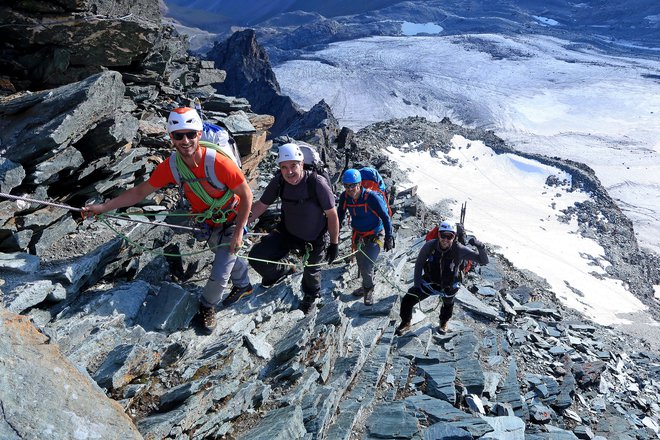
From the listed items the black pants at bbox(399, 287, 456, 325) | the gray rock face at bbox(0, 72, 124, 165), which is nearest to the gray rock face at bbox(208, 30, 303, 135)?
the gray rock face at bbox(0, 72, 124, 165)

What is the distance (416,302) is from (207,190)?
166 inches

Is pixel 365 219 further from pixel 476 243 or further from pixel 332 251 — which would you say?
pixel 476 243

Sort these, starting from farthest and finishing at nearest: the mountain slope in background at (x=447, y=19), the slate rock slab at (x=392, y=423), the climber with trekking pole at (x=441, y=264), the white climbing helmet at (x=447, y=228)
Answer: the mountain slope in background at (x=447, y=19) < the climber with trekking pole at (x=441, y=264) < the white climbing helmet at (x=447, y=228) < the slate rock slab at (x=392, y=423)

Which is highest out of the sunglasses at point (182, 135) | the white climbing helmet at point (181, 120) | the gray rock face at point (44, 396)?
the white climbing helmet at point (181, 120)

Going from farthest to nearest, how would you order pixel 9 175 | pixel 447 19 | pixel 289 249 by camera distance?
pixel 447 19 → pixel 289 249 → pixel 9 175

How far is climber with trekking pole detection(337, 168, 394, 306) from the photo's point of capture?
24.9 ft

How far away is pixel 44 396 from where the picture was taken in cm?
337

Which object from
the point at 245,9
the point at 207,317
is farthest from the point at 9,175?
the point at 245,9

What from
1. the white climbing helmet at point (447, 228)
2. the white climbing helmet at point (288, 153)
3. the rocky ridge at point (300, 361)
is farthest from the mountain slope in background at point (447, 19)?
the white climbing helmet at point (288, 153)

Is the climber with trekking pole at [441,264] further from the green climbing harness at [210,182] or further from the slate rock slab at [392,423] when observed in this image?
the green climbing harness at [210,182]

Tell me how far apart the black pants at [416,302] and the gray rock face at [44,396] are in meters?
5.33

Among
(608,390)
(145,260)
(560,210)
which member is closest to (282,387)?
(145,260)

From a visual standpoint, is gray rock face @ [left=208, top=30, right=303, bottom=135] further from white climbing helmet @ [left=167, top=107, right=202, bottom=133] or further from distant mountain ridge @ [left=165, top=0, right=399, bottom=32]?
distant mountain ridge @ [left=165, top=0, right=399, bottom=32]

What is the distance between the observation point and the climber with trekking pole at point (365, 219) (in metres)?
7.59
